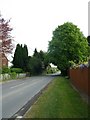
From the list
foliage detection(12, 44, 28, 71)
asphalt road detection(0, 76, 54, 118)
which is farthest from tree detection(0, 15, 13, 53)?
foliage detection(12, 44, 28, 71)

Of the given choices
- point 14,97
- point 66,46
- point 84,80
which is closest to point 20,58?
point 66,46

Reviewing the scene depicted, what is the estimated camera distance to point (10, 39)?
52969 mm

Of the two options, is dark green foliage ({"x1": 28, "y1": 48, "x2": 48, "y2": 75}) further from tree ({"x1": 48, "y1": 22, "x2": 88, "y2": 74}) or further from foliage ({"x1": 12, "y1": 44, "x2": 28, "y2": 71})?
tree ({"x1": 48, "y1": 22, "x2": 88, "y2": 74})

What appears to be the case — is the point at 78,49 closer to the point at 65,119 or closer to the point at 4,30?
the point at 4,30

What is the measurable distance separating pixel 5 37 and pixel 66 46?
110 ft

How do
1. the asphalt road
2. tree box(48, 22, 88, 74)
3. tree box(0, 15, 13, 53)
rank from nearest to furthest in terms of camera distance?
the asphalt road < tree box(0, 15, 13, 53) < tree box(48, 22, 88, 74)

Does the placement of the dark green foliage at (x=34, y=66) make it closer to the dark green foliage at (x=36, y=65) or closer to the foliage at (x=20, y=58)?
the dark green foliage at (x=36, y=65)

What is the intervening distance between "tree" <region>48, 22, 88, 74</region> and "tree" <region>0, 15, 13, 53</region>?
30.8 meters

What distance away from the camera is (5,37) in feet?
173

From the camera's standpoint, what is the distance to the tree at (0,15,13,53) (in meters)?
51.7

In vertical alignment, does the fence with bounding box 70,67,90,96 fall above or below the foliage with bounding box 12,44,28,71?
below

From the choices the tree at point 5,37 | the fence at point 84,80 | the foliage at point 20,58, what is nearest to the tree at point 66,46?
the foliage at point 20,58

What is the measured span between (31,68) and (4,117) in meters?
93.3

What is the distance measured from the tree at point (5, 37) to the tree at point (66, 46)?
101 feet
